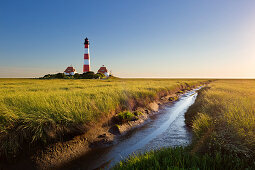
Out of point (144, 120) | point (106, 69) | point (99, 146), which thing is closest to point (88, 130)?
point (99, 146)

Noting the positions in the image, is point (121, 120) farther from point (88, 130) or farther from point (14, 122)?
point (14, 122)

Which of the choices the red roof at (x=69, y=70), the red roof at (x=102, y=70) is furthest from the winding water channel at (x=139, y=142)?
the red roof at (x=69, y=70)

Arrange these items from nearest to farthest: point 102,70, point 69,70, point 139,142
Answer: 1. point 139,142
2. point 102,70
3. point 69,70

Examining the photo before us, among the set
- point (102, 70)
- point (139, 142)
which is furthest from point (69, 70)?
point (139, 142)

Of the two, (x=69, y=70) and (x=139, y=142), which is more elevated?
(x=69, y=70)

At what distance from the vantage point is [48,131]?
205 inches

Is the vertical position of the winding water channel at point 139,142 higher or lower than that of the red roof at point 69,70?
lower

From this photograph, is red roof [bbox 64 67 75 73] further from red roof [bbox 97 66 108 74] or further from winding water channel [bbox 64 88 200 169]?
winding water channel [bbox 64 88 200 169]

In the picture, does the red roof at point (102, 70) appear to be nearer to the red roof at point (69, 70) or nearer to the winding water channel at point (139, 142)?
the red roof at point (69, 70)

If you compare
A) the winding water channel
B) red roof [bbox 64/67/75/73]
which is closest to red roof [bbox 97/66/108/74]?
red roof [bbox 64/67/75/73]

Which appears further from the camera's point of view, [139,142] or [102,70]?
[102,70]

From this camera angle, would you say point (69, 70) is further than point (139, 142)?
Yes

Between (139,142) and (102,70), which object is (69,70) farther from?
(139,142)

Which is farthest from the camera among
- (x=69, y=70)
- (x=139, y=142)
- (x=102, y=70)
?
(x=69, y=70)
